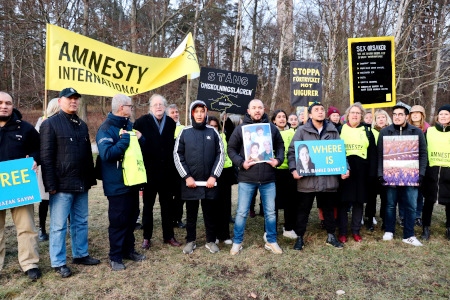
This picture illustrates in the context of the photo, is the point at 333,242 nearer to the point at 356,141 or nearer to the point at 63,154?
the point at 356,141

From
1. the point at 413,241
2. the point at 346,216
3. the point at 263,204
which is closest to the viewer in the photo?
the point at 263,204

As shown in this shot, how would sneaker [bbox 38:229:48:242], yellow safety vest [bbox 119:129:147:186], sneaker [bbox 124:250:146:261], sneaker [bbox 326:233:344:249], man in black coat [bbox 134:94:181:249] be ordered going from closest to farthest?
yellow safety vest [bbox 119:129:147:186] < sneaker [bbox 124:250:146:261] < man in black coat [bbox 134:94:181:249] < sneaker [bbox 326:233:344:249] < sneaker [bbox 38:229:48:242]

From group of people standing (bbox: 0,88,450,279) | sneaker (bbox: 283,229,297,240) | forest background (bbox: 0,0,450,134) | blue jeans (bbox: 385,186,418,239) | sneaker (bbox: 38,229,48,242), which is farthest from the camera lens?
forest background (bbox: 0,0,450,134)

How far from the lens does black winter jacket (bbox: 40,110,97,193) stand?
4.02 metres

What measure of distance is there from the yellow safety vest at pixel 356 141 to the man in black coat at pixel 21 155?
4687 mm

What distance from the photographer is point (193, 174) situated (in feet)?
15.9

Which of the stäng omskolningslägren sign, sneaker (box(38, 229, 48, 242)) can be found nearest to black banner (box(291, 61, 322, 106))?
the stäng omskolningslägren sign

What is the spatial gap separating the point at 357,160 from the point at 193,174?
9.04 feet

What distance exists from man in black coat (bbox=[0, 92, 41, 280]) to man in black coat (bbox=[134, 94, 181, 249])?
1519mm

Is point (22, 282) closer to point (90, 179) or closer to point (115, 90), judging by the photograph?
point (90, 179)

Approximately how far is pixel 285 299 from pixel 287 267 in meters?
0.84

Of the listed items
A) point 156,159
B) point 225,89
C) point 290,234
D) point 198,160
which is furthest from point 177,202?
point 225,89

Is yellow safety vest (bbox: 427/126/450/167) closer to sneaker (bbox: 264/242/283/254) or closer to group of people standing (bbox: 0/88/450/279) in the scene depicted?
group of people standing (bbox: 0/88/450/279)

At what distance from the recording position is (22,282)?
13.2ft
